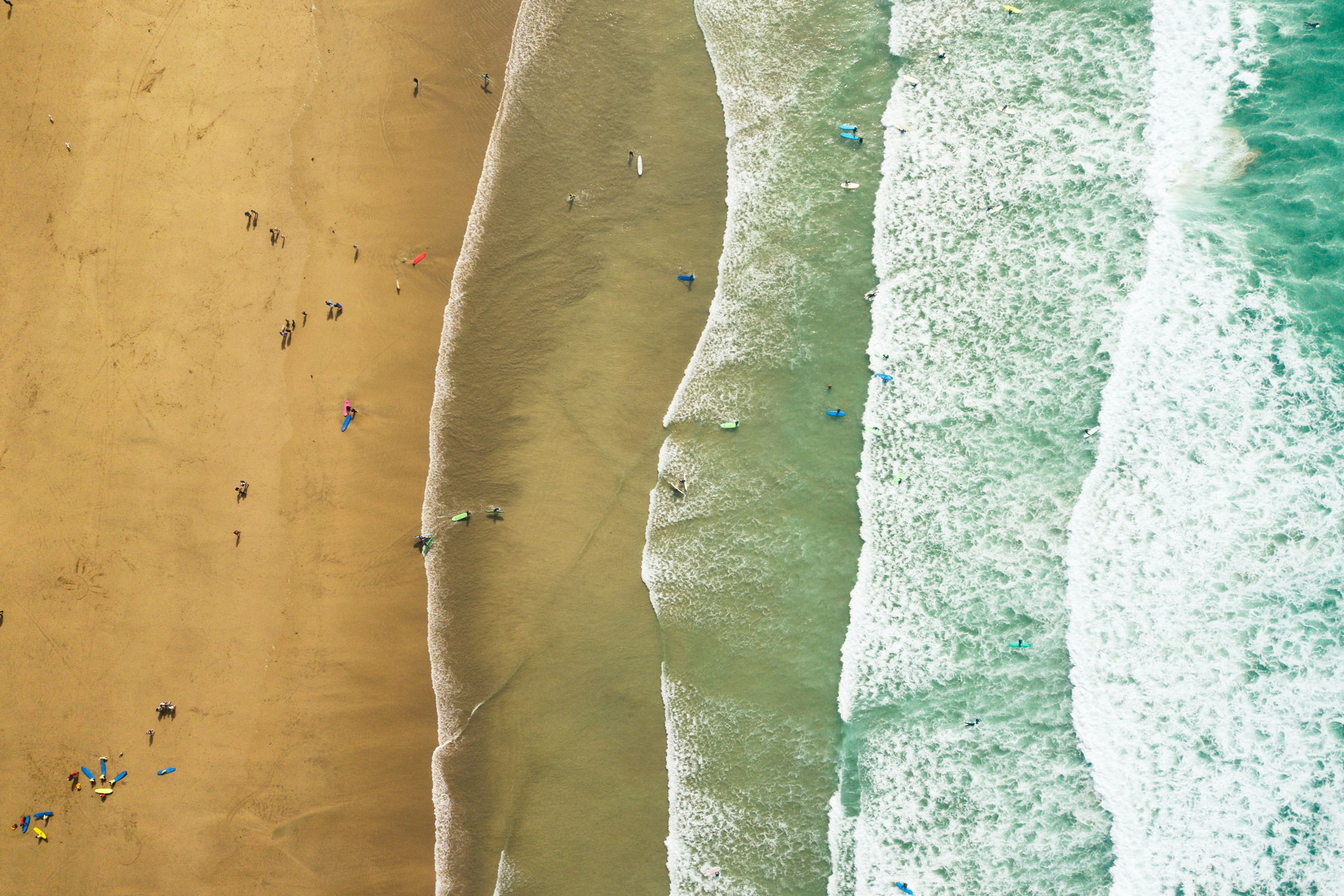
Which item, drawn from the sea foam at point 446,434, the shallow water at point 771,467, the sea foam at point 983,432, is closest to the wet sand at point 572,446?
the sea foam at point 446,434

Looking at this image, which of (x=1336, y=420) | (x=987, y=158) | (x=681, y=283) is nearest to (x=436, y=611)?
(x=681, y=283)

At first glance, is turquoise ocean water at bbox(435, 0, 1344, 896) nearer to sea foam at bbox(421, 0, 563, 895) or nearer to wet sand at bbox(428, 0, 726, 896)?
sea foam at bbox(421, 0, 563, 895)

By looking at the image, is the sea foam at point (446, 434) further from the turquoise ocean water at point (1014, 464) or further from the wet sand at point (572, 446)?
the turquoise ocean water at point (1014, 464)

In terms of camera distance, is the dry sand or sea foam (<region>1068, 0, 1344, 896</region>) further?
the dry sand

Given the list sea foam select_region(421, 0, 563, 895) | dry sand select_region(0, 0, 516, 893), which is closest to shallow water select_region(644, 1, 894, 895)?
sea foam select_region(421, 0, 563, 895)

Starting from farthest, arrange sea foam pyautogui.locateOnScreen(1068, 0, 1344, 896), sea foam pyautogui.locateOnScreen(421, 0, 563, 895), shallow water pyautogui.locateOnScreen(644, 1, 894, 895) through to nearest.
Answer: sea foam pyautogui.locateOnScreen(421, 0, 563, 895)
shallow water pyautogui.locateOnScreen(644, 1, 894, 895)
sea foam pyautogui.locateOnScreen(1068, 0, 1344, 896)

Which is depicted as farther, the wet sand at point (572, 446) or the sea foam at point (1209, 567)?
the wet sand at point (572, 446)

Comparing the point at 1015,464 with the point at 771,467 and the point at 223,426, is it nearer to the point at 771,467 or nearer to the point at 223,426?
the point at 771,467

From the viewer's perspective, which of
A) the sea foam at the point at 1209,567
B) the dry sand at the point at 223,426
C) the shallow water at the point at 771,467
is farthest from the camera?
the dry sand at the point at 223,426

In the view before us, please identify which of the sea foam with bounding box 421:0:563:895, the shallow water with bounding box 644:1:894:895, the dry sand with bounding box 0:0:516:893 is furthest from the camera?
the dry sand with bounding box 0:0:516:893
